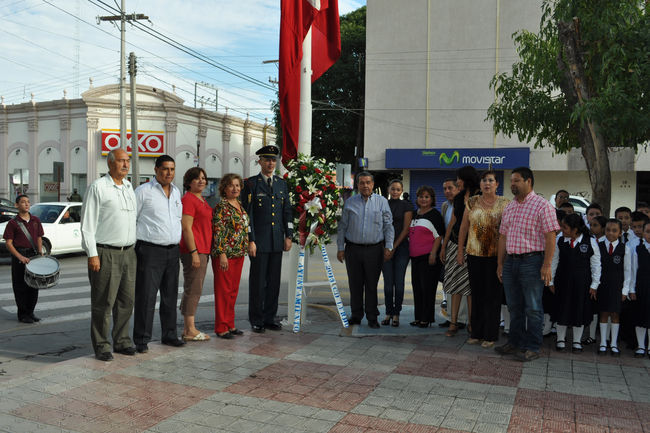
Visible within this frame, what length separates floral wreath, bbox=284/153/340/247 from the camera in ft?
24.2

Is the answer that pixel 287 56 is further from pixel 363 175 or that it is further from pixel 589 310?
pixel 589 310

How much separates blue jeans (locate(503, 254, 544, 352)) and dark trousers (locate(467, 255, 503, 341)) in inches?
10.6

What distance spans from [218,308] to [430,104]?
22633 mm

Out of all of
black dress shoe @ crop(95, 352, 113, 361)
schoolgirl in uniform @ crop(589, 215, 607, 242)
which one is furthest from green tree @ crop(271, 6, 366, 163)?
black dress shoe @ crop(95, 352, 113, 361)

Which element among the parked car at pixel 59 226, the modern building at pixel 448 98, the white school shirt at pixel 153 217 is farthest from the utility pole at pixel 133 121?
the white school shirt at pixel 153 217

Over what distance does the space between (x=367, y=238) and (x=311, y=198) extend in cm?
90

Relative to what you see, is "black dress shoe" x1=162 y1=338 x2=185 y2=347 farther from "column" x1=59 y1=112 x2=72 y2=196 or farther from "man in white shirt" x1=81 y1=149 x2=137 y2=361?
"column" x1=59 y1=112 x2=72 y2=196

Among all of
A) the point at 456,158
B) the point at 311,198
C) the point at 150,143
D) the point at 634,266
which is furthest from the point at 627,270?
the point at 150,143

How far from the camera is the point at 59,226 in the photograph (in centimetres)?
1512

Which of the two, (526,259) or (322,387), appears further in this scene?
(526,259)

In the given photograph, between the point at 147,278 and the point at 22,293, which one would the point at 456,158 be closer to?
the point at 22,293

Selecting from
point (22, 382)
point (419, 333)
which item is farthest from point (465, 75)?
point (22, 382)

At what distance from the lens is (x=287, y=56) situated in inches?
308

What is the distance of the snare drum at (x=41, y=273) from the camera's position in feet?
24.8
